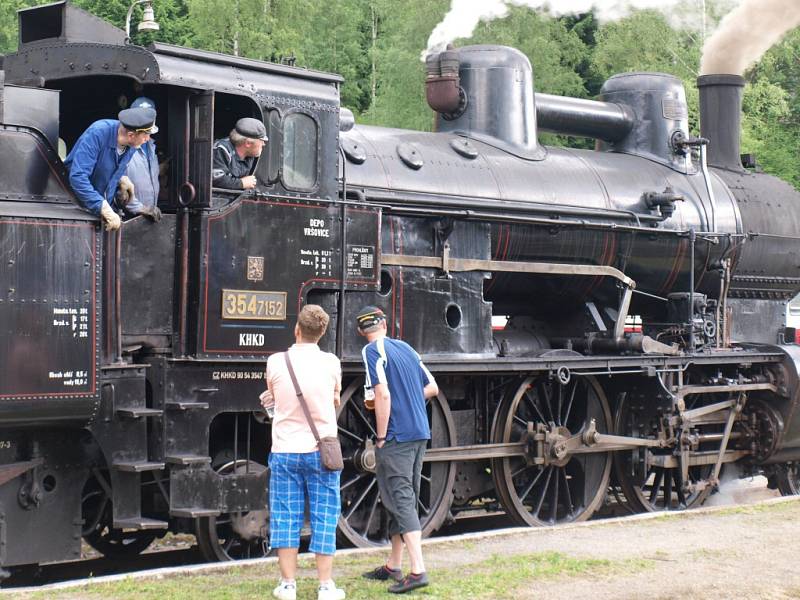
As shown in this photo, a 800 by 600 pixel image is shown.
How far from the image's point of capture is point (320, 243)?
27.6ft

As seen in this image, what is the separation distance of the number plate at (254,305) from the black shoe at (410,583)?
6.98 feet

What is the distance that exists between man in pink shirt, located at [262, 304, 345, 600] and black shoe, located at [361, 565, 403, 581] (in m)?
0.65

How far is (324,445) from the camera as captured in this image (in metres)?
6.43

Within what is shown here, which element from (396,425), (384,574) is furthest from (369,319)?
(384,574)

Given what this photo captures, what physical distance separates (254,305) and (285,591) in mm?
2204

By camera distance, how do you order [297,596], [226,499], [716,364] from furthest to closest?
[716,364] < [226,499] < [297,596]

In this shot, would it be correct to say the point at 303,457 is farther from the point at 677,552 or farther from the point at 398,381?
the point at 677,552

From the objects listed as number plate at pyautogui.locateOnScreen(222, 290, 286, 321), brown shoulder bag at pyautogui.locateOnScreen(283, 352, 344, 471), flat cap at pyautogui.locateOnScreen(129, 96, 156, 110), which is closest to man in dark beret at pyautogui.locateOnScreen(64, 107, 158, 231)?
flat cap at pyautogui.locateOnScreen(129, 96, 156, 110)

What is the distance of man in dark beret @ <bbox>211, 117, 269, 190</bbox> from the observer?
7930 mm

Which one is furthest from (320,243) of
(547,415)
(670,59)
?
(670,59)

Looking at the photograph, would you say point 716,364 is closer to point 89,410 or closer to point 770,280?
point 770,280

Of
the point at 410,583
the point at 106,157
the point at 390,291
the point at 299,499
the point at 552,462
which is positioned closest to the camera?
the point at 299,499

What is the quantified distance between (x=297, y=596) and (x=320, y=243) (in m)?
2.66

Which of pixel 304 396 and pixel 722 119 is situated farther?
pixel 722 119
